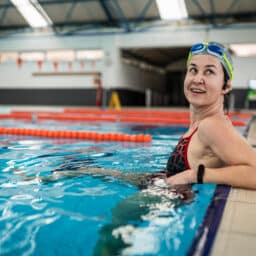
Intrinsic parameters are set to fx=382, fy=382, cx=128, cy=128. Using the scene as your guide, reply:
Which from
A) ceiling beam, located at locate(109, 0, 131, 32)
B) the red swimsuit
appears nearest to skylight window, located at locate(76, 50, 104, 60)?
ceiling beam, located at locate(109, 0, 131, 32)

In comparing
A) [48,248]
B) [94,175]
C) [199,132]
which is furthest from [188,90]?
[48,248]

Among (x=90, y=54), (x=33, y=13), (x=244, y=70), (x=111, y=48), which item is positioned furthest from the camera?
(x=90, y=54)

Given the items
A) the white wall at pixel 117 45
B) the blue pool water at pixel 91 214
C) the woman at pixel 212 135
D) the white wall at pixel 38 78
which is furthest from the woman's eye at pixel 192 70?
the white wall at pixel 38 78

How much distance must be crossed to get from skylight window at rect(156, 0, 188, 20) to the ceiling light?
9.43ft

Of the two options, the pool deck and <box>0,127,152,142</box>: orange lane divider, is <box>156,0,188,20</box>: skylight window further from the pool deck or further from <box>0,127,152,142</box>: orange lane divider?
the pool deck

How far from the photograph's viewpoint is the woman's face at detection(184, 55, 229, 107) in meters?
2.43

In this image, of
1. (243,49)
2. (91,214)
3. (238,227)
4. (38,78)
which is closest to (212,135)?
(238,227)

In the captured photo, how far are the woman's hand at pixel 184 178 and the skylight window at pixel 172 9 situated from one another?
46.8 ft

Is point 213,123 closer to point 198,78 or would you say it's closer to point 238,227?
point 198,78

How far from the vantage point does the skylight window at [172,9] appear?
15.8 metres

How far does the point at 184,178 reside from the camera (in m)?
2.54

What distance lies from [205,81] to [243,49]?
57.3 feet

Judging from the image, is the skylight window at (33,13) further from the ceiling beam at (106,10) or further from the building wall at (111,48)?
the ceiling beam at (106,10)

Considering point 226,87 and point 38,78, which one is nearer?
point 226,87
